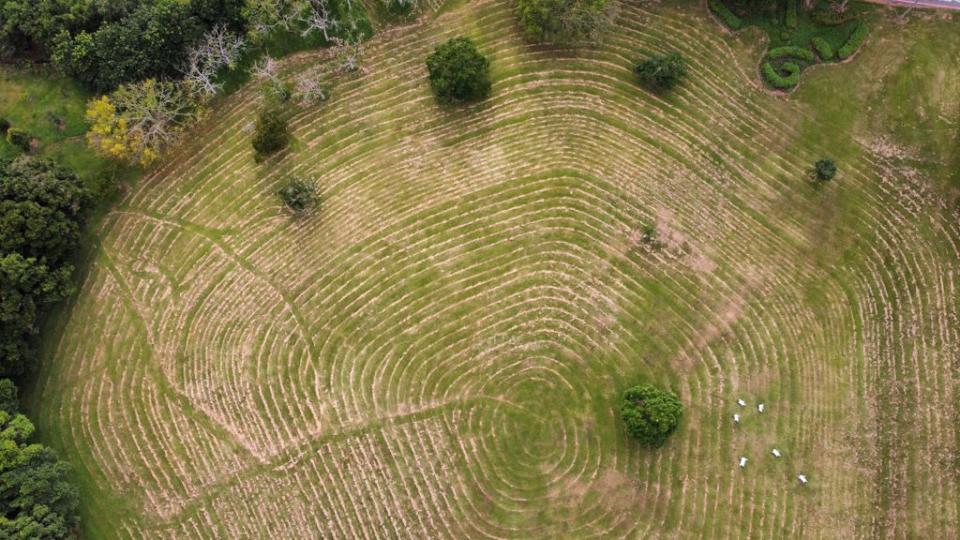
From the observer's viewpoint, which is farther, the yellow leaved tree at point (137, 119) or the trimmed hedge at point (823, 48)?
the trimmed hedge at point (823, 48)

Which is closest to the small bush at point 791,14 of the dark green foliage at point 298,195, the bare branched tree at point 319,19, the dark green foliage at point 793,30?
the dark green foliage at point 793,30

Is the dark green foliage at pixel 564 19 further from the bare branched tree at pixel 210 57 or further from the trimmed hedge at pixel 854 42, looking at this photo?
the bare branched tree at pixel 210 57

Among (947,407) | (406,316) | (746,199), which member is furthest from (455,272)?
(947,407)

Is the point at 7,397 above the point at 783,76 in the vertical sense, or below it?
below

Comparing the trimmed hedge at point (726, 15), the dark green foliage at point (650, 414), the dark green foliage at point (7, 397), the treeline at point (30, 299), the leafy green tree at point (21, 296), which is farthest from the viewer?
the trimmed hedge at point (726, 15)

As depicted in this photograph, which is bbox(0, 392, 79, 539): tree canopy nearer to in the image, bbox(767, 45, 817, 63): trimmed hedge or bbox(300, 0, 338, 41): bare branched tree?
bbox(300, 0, 338, 41): bare branched tree

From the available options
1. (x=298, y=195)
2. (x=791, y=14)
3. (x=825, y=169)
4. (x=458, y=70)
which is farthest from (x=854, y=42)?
(x=298, y=195)

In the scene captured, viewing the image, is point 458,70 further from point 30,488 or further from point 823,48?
point 30,488
